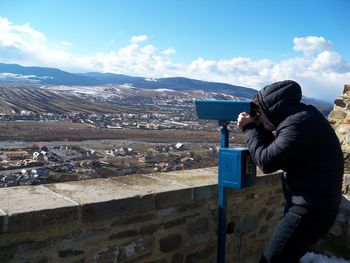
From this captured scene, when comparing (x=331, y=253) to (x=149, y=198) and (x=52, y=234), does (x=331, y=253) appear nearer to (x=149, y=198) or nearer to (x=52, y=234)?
(x=149, y=198)

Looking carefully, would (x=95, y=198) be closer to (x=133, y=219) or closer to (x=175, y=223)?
(x=133, y=219)

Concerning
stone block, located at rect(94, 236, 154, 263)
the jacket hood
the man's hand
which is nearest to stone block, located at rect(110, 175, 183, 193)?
stone block, located at rect(94, 236, 154, 263)

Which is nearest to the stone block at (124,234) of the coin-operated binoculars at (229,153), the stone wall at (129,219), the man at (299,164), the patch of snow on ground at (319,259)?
the stone wall at (129,219)

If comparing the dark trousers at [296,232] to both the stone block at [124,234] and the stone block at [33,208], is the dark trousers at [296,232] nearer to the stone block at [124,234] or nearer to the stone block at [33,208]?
the stone block at [124,234]

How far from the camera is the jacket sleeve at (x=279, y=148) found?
2111 mm

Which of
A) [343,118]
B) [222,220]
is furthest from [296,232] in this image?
[343,118]

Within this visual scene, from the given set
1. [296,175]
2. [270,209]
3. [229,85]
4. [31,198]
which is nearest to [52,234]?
[31,198]

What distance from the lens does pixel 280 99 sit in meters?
2.25

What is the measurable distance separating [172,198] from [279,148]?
1122 mm

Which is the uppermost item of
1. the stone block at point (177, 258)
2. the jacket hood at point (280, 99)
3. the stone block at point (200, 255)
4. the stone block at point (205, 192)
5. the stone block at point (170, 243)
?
the jacket hood at point (280, 99)

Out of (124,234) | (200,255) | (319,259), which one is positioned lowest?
(319,259)

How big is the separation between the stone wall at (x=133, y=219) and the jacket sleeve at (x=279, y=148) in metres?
0.91

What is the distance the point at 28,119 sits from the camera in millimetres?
72375

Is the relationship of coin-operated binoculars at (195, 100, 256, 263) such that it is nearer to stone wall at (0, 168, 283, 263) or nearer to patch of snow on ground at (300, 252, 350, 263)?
stone wall at (0, 168, 283, 263)
